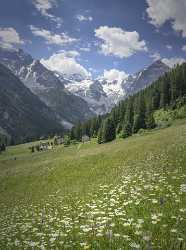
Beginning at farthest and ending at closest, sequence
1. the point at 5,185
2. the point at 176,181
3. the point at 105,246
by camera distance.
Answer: the point at 5,185, the point at 176,181, the point at 105,246

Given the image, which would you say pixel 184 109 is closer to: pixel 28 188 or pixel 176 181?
pixel 28 188

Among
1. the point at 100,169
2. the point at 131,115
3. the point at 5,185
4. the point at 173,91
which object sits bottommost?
the point at 5,185

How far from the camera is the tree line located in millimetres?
111312

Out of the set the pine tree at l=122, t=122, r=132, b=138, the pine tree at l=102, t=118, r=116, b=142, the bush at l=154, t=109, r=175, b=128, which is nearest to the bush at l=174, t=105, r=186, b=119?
the bush at l=154, t=109, r=175, b=128

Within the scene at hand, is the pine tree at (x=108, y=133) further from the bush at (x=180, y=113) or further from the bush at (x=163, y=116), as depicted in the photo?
the bush at (x=180, y=113)

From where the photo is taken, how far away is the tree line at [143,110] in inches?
4382

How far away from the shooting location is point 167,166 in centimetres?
2306

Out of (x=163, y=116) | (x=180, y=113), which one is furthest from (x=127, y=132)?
(x=163, y=116)

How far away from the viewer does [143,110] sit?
125438mm

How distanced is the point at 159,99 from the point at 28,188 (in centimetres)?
11254

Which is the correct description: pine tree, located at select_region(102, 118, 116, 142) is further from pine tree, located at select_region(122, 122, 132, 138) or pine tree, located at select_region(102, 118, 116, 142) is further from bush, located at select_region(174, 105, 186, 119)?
bush, located at select_region(174, 105, 186, 119)

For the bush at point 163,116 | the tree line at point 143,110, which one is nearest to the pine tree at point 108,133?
the tree line at point 143,110

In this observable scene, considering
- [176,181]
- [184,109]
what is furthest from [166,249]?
[184,109]

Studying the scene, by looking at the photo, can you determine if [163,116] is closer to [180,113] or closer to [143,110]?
[143,110]
